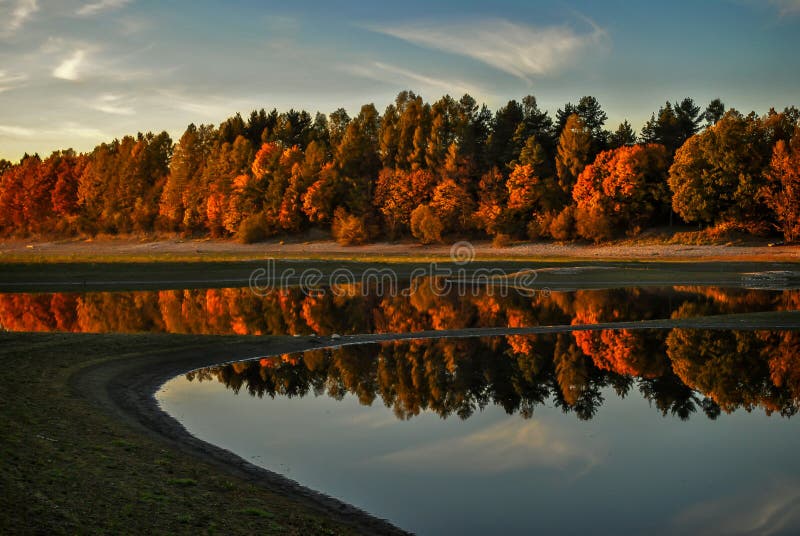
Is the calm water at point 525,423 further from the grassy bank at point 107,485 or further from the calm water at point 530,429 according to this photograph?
the grassy bank at point 107,485

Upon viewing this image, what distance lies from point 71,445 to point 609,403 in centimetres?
1137

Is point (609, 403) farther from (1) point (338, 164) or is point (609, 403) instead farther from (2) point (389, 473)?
(1) point (338, 164)

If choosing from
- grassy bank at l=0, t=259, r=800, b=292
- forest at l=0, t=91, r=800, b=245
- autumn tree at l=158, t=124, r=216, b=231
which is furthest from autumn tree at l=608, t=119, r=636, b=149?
autumn tree at l=158, t=124, r=216, b=231

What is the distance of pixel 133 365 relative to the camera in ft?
61.4

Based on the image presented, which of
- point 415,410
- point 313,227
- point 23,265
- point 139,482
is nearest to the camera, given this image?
point 139,482

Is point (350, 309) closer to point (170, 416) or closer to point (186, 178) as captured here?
point (170, 416)

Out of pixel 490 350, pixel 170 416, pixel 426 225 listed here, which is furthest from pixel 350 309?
pixel 426 225

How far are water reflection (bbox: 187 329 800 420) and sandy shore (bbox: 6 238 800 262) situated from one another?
35.5m

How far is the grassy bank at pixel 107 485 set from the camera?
722 centimetres

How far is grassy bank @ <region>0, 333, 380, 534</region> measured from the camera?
722 centimetres

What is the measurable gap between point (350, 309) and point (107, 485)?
27.0m

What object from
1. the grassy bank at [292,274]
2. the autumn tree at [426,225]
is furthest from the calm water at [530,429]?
the autumn tree at [426,225]

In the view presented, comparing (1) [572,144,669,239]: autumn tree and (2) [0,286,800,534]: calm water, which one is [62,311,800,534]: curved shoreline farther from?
(1) [572,144,669,239]: autumn tree

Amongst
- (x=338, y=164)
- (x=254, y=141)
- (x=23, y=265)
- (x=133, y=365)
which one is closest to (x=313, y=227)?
(x=338, y=164)
